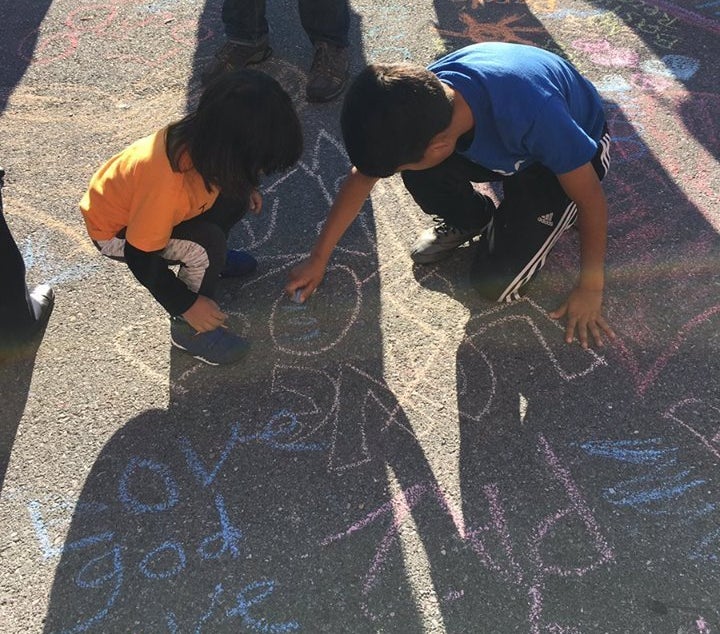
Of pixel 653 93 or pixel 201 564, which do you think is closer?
pixel 201 564

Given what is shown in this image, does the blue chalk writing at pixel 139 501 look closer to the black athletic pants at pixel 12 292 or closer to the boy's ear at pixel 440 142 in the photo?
the black athletic pants at pixel 12 292

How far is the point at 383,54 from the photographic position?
3.64 m

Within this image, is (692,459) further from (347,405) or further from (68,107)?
(68,107)

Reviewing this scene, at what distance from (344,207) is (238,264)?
0.54 m

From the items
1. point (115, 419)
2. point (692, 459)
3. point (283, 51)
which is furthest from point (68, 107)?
point (692, 459)

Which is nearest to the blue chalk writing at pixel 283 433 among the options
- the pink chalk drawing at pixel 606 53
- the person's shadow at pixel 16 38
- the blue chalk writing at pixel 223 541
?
the blue chalk writing at pixel 223 541

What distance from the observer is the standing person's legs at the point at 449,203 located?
2.28 m

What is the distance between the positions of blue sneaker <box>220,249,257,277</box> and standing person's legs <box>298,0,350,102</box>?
122 cm

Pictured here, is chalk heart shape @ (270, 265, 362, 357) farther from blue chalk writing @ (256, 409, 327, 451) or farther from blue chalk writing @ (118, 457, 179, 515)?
blue chalk writing @ (118, 457, 179, 515)

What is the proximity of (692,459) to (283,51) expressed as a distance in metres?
3.03

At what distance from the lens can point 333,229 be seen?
2.19 metres

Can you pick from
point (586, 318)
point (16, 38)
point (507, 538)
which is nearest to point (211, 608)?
point (507, 538)

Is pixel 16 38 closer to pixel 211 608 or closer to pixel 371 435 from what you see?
pixel 371 435

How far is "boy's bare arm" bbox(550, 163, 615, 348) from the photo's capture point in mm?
1939
